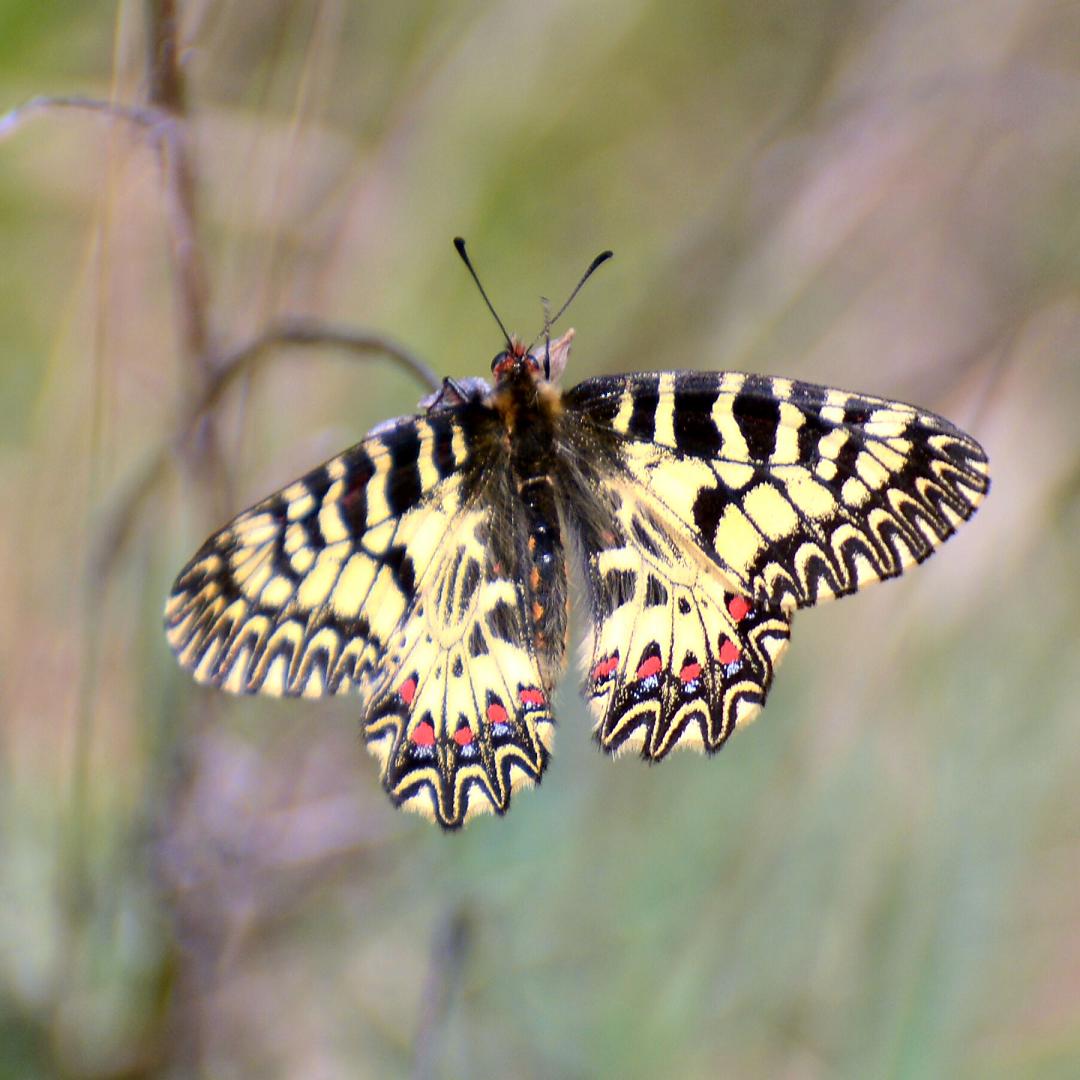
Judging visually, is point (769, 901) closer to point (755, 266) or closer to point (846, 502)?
point (846, 502)

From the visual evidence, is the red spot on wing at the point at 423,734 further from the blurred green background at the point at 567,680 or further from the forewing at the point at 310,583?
the blurred green background at the point at 567,680

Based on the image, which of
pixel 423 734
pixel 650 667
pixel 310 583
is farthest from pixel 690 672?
pixel 310 583

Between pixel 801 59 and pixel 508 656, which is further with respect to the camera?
pixel 801 59

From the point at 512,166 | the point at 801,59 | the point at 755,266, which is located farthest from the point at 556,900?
the point at 801,59

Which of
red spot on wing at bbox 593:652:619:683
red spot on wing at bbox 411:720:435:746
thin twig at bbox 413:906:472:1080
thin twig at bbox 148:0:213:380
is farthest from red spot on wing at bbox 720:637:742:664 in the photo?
thin twig at bbox 148:0:213:380

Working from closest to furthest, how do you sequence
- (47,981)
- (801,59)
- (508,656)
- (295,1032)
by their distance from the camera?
1. (508,656)
2. (47,981)
3. (295,1032)
4. (801,59)

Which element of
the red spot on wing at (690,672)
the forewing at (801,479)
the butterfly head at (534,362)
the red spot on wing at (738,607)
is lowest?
the red spot on wing at (690,672)

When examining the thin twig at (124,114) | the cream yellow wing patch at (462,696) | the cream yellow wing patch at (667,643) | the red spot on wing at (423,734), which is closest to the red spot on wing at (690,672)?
the cream yellow wing patch at (667,643)
